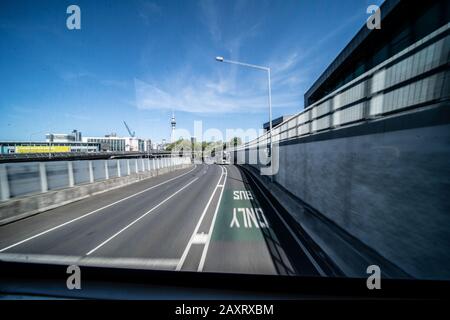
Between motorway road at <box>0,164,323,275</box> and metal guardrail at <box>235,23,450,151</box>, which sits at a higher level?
metal guardrail at <box>235,23,450,151</box>

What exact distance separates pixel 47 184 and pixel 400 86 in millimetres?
16237

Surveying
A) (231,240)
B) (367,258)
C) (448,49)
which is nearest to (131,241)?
(231,240)

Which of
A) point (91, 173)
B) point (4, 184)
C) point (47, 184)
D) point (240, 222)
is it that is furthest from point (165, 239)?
point (91, 173)

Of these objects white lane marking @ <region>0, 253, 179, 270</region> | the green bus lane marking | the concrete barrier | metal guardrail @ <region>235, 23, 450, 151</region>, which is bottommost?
the green bus lane marking

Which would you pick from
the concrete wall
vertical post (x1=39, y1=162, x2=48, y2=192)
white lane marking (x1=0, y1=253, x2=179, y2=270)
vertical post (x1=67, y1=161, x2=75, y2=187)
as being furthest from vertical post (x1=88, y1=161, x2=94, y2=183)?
the concrete wall

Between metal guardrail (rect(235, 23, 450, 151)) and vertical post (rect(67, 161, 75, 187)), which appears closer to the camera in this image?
metal guardrail (rect(235, 23, 450, 151))

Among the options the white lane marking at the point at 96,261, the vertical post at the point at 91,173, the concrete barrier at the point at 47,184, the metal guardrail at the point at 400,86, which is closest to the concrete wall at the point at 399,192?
the metal guardrail at the point at 400,86

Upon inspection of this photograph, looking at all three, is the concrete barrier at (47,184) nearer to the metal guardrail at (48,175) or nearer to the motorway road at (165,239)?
the metal guardrail at (48,175)

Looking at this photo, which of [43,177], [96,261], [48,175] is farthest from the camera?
[48,175]

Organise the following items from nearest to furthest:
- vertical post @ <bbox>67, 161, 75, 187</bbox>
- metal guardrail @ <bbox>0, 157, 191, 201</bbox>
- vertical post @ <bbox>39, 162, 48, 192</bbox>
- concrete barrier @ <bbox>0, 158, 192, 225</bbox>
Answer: concrete barrier @ <bbox>0, 158, 192, 225</bbox>
metal guardrail @ <bbox>0, 157, 191, 201</bbox>
vertical post @ <bbox>39, 162, 48, 192</bbox>
vertical post @ <bbox>67, 161, 75, 187</bbox>

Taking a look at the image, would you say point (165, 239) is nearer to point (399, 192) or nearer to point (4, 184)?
point (399, 192)

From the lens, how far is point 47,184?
10.2 meters

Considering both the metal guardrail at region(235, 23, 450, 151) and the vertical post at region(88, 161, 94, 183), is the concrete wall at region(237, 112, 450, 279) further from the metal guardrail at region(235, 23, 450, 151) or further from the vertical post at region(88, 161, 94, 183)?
the vertical post at region(88, 161, 94, 183)

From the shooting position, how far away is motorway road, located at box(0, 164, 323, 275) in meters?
4.75
